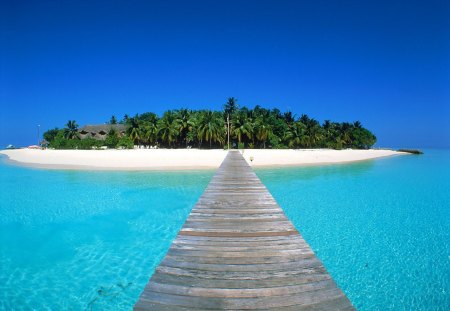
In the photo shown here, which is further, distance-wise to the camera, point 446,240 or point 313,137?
point 313,137

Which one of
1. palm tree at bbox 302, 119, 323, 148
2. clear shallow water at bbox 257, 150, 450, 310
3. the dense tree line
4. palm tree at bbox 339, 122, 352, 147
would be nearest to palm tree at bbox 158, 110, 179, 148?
the dense tree line

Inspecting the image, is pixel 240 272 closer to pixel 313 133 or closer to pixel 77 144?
pixel 77 144

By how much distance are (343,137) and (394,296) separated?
67.9 metres

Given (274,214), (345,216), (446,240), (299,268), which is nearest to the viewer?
(299,268)

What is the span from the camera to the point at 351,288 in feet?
17.9

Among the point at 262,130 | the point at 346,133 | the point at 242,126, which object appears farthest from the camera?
the point at 346,133

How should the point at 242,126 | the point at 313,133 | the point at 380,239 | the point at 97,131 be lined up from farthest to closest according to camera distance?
the point at 97,131 < the point at 313,133 < the point at 242,126 < the point at 380,239

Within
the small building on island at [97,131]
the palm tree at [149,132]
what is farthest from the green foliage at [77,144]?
the small building on island at [97,131]

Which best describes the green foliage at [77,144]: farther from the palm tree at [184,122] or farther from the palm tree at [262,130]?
the palm tree at [262,130]

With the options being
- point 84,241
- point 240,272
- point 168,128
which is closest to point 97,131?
point 168,128

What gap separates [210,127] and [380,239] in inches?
1622

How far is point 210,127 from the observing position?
158ft

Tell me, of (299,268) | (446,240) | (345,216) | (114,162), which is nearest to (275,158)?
(114,162)

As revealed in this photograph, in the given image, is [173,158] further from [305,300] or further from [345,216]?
[305,300]
